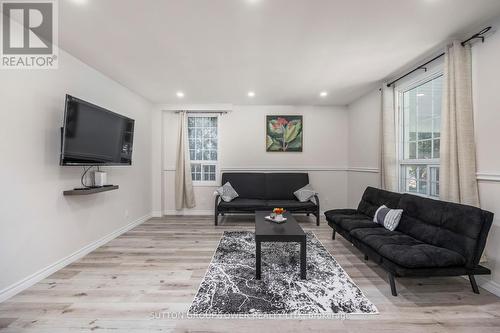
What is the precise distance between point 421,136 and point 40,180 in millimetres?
4774

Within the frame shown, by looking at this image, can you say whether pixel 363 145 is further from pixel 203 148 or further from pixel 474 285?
pixel 203 148

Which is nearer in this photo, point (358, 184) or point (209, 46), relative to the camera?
point (209, 46)

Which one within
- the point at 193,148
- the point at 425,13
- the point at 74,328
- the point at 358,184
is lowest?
the point at 74,328

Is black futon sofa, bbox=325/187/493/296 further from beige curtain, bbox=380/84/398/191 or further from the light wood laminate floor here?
beige curtain, bbox=380/84/398/191

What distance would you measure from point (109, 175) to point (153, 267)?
172cm

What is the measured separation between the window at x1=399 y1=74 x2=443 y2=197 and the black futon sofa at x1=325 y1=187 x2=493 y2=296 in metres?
0.54

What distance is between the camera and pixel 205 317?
70.4 inches

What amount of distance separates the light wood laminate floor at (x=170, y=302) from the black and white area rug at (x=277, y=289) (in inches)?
3.8

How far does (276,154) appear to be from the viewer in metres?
5.20

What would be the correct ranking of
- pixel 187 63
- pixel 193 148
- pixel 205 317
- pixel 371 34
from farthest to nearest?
pixel 193 148 → pixel 187 63 → pixel 371 34 → pixel 205 317

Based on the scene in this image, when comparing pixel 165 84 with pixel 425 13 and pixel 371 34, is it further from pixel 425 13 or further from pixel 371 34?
pixel 425 13

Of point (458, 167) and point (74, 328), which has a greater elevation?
point (458, 167)

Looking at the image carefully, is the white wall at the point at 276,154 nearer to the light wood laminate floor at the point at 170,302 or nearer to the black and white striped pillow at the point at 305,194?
the black and white striped pillow at the point at 305,194

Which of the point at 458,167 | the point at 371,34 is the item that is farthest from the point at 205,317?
the point at 371,34
